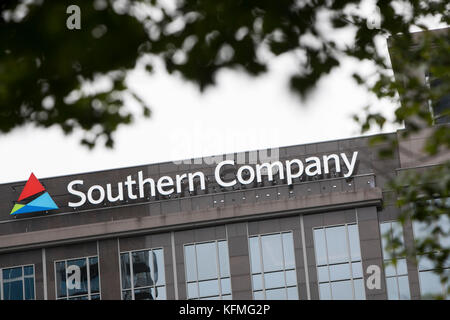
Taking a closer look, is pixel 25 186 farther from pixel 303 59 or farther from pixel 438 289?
pixel 303 59

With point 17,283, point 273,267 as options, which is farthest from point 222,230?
point 17,283

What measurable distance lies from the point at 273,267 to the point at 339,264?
101 inches

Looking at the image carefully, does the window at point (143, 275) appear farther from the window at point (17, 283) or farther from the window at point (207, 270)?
the window at point (17, 283)

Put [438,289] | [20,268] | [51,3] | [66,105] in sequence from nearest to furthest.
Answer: [51,3] < [66,105] < [438,289] < [20,268]

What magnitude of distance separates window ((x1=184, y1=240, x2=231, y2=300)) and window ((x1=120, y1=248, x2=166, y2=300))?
1097 millimetres

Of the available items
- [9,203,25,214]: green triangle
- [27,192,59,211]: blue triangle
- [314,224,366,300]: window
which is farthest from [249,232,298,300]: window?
[9,203,25,214]: green triangle

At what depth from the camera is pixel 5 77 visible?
4.09 metres

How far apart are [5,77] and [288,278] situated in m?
30.0

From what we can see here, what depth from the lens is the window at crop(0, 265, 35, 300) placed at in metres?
34.8

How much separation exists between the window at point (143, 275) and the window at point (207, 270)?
110 centimetres

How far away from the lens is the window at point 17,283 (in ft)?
114

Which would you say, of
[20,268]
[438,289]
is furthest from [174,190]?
[438,289]

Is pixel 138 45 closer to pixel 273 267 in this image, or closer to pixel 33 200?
pixel 273 267

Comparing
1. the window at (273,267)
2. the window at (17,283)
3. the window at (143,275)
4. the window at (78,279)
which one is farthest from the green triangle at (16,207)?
the window at (273,267)
